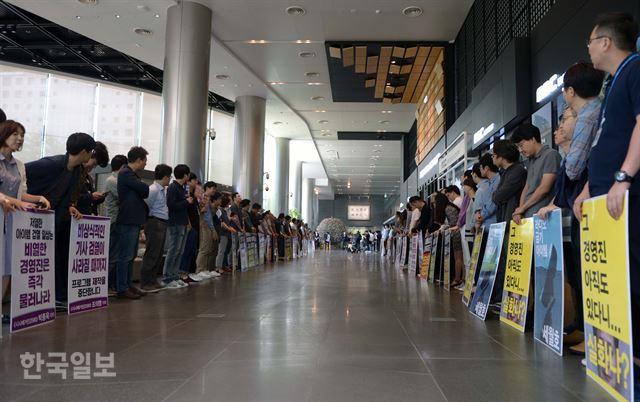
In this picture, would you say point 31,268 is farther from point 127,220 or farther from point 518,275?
point 518,275

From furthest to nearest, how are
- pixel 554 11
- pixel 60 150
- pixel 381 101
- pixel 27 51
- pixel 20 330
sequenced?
pixel 381 101 → pixel 60 150 → pixel 27 51 → pixel 554 11 → pixel 20 330

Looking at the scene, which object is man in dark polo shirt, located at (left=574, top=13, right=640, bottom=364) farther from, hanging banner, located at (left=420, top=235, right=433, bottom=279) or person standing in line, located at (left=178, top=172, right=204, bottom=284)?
hanging banner, located at (left=420, top=235, right=433, bottom=279)

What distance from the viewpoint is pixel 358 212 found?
47562 millimetres

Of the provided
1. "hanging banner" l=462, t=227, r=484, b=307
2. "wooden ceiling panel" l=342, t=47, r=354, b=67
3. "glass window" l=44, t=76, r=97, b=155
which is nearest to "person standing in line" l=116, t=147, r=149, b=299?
"hanging banner" l=462, t=227, r=484, b=307

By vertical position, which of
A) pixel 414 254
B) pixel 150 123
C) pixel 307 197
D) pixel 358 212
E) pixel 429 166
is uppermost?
pixel 150 123

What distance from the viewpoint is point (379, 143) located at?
21656mm

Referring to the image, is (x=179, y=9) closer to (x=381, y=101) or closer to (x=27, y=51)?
(x=27, y=51)

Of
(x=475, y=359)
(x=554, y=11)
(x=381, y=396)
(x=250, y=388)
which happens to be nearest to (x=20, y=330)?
(x=250, y=388)

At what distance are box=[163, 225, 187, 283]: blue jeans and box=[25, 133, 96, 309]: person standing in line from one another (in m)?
1.69

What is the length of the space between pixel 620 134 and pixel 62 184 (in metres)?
3.70

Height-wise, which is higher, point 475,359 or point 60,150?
point 60,150

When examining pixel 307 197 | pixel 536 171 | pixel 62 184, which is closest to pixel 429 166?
pixel 536 171

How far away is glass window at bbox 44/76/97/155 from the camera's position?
13.9 metres

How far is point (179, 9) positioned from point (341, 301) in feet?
23.2
